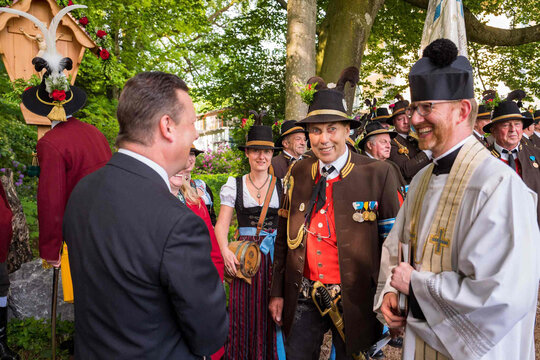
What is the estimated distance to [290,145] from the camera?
6816 millimetres

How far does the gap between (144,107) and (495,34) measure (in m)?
12.6

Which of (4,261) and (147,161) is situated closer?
(147,161)

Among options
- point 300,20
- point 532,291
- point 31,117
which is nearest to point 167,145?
point 532,291

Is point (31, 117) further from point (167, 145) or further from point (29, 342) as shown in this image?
point (167, 145)

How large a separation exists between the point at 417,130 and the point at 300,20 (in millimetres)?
5950

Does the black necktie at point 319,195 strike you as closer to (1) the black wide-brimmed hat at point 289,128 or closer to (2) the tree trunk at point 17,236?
(1) the black wide-brimmed hat at point 289,128

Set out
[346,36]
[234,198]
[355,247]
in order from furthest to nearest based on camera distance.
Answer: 1. [346,36]
2. [234,198]
3. [355,247]

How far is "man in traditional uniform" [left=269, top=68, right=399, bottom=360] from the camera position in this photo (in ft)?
9.06

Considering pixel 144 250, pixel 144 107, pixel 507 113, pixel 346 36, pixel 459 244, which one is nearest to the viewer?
pixel 144 250

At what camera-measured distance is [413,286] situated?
6.17ft

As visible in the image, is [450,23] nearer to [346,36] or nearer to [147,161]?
[346,36]

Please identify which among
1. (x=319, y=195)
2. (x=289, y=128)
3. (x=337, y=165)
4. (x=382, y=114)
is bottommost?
(x=319, y=195)

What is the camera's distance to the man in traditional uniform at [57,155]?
11.3 ft

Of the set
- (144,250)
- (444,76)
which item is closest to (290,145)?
(444,76)
